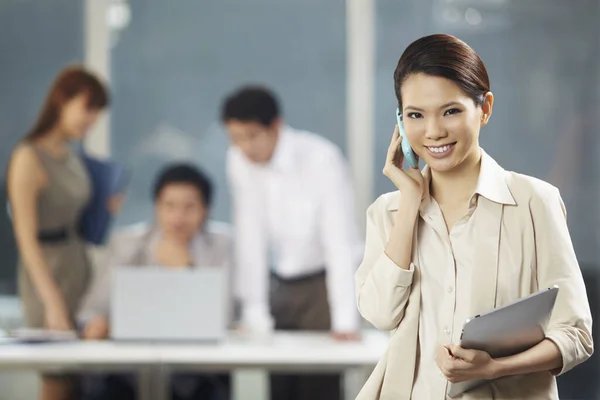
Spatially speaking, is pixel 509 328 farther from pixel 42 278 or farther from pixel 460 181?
pixel 42 278

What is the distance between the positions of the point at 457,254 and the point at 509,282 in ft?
0.30

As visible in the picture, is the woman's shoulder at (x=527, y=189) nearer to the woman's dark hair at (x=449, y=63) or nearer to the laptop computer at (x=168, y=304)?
the woman's dark hair at (x=449, y=63)

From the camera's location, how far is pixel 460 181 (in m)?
1.45

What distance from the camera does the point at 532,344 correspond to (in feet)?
4.49

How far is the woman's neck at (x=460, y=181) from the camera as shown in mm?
1438

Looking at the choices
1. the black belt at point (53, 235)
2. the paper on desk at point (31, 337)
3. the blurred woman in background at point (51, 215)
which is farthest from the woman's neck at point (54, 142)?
the paper on desk at point (31, 337)

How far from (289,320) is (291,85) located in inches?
52.7

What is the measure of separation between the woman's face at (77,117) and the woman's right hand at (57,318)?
37.3 inches

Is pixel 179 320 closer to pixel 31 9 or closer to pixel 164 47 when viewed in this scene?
pixel 164 47

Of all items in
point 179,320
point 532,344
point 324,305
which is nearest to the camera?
point 532,344

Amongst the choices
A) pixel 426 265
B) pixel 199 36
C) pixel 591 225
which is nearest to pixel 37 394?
pixel 199 36

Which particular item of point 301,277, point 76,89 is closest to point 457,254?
point 301,277

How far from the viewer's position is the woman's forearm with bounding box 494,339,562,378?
134cm

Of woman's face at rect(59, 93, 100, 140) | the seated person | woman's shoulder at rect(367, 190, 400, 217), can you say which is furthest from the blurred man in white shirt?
woman's shoulder at rect(367, 190, 400, 217)
